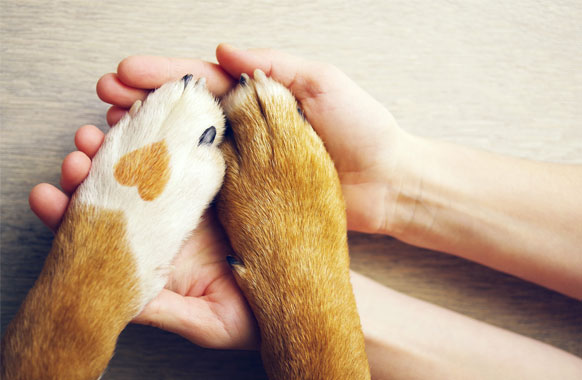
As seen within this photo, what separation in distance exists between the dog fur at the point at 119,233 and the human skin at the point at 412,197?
155 millimetres

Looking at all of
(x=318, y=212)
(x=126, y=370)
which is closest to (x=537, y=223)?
(x=318, y=212)

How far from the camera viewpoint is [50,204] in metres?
0.73

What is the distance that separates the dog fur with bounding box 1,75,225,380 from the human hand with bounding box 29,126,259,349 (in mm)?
76

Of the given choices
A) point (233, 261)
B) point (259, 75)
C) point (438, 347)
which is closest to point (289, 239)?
point (233, 261)

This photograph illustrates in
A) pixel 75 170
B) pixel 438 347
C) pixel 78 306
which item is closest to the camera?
pixel 78 306

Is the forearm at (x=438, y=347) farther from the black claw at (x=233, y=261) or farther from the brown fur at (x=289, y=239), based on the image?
the black claw at (x=233, y=261)

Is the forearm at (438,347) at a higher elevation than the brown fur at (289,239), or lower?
lower

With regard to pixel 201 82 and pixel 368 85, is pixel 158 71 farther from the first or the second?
pixel 368 85

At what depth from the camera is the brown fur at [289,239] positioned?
0.67 m

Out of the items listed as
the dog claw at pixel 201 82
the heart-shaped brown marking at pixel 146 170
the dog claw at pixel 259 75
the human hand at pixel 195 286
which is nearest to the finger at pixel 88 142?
the human hand at pixel 195 286

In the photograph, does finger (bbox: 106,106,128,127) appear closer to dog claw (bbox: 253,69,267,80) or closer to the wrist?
dog claw (bbox: 253,69,267,80)

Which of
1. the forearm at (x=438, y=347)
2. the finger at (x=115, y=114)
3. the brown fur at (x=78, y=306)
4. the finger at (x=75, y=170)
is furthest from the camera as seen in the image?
the forearm at (x=438, y=347)

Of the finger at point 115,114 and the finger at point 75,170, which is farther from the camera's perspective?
the finger at point 115,114

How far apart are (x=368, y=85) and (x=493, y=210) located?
471 millimetres
